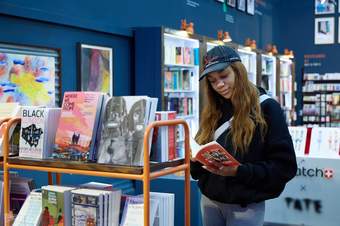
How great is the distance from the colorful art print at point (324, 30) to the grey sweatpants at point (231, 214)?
10824 millimetres

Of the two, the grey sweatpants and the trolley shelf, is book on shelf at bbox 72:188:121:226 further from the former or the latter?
the grey sweatpants

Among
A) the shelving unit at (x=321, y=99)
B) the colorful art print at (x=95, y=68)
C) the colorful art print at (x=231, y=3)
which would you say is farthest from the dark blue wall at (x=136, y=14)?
the shelving unit at (x=321, y=99)

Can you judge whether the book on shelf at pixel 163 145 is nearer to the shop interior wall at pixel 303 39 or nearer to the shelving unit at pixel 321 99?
the shelving unit at pixel 321 99

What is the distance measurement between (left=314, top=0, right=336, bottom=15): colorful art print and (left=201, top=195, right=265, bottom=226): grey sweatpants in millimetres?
11017

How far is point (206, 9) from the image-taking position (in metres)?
8.95

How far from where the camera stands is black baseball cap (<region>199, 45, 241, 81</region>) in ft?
7.96

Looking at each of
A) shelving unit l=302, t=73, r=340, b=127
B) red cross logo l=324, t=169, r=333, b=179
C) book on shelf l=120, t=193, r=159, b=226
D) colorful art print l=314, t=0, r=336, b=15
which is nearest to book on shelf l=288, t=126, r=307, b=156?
red cross logo l=324, t=169, r=333, b=179

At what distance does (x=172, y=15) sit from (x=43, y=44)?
3.04 metres

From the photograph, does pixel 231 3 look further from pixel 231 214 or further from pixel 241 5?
pixel 231 214

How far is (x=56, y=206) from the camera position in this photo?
242 centimetres

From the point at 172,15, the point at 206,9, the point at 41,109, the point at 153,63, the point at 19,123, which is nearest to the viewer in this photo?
the point at 41,109

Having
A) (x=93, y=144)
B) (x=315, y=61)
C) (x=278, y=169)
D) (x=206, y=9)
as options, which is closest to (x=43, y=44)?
(x=93, y=144)

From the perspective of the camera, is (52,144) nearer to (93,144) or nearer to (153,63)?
(93,144)

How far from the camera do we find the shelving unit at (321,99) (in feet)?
39.7
